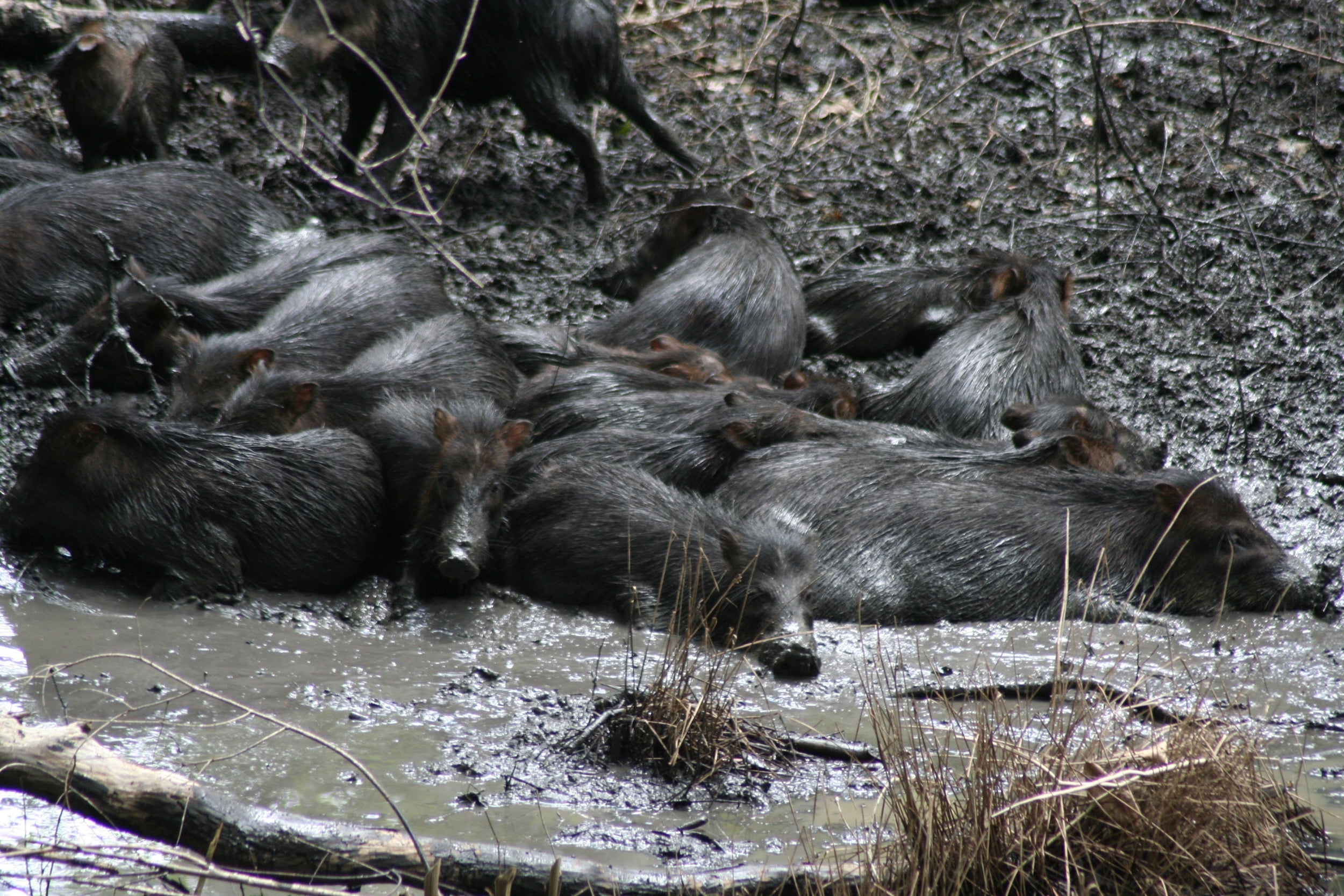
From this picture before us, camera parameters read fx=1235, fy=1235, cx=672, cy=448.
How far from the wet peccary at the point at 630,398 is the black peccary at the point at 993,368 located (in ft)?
1.13

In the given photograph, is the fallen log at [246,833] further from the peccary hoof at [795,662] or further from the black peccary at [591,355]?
the black peccary at [591,355]

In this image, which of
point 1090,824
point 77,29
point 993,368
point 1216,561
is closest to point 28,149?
point 77,29

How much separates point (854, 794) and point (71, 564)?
2.73 meters

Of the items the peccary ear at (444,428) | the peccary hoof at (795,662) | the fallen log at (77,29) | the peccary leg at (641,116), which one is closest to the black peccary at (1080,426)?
the peccary hoof at (795,662)

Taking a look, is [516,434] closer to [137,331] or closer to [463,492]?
[463,492]

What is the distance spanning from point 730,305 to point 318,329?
196cm

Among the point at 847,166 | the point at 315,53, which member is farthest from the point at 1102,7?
the point at 315,53

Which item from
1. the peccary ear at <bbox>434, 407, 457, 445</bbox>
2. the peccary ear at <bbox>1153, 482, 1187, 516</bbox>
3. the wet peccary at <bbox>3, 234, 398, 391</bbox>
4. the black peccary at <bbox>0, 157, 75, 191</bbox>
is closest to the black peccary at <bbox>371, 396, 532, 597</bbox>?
the peccary ear at <bbox>434, 407, 457, 445</bbox>

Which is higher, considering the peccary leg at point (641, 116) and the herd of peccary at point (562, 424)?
the peccary leg at point (641, 116)

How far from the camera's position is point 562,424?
16.7ft

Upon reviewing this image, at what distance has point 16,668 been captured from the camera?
3264mm

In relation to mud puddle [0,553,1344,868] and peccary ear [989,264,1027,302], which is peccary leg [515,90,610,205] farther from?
mud puddle [0,553,1344,868]

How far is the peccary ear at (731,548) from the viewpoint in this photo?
4.18 meters

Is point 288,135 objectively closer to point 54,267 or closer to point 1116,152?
point 54,267
